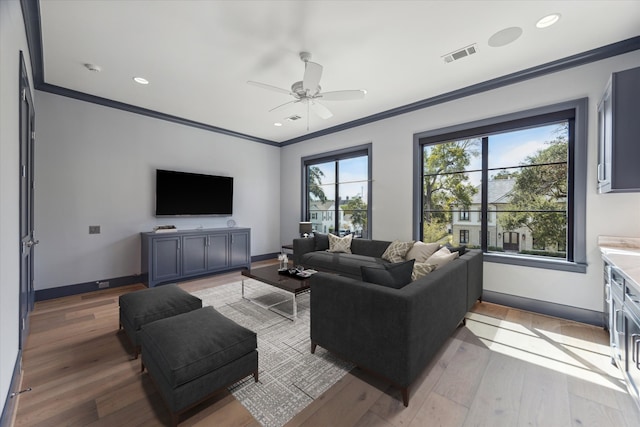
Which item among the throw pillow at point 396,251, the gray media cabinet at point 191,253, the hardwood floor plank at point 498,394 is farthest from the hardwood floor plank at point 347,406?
the gray media cabinet at point 191,253

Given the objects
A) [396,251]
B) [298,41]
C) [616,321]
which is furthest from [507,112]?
[298,41]

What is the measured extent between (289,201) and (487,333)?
16.5 feet

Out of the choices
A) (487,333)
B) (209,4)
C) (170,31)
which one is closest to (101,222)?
(170,31)

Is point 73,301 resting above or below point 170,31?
below

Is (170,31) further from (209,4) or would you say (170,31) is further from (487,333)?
(487,333)

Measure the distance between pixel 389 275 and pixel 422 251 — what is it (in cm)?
215

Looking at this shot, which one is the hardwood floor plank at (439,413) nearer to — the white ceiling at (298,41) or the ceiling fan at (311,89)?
the ceiling fan at (311,89)

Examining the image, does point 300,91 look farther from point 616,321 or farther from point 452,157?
point 616,321

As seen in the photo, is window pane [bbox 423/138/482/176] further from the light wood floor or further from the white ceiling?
the light wood floor

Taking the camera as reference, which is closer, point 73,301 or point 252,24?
point 252,24

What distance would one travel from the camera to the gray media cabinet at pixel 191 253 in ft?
14.1

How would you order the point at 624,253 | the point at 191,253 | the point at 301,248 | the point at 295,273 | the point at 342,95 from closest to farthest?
the point at 624,253
the point at 342,95
the point at 295,273
the point at 191,253
the point at 301,248

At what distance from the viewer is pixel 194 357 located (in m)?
1.63

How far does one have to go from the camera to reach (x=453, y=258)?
2.91 metres
